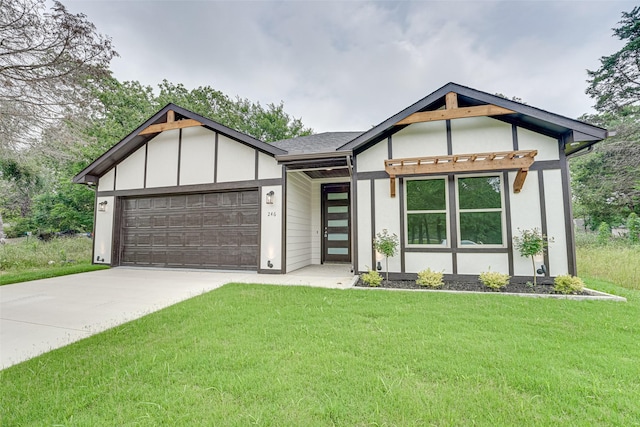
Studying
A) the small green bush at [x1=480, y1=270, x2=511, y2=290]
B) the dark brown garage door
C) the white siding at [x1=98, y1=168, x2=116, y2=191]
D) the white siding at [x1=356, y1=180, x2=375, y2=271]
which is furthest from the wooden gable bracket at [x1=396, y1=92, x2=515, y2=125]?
the white siding at [x1=98, y1=168, x2=116, y2=191]

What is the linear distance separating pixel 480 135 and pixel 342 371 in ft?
18.1

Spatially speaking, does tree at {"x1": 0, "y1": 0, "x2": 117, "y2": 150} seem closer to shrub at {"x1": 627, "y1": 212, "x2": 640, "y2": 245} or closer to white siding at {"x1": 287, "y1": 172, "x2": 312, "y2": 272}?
white siding at {"x1": 287, "y1": 172, "x2": 312, "y2": 272}

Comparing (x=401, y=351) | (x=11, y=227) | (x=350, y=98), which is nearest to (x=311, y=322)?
(x=401, y=351)

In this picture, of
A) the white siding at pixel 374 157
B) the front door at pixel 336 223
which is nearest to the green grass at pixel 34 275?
the front door at pixel 336 223

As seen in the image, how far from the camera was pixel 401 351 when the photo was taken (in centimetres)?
247

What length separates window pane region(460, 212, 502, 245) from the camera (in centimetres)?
553

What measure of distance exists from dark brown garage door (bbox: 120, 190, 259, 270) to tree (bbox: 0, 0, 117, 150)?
10.5ft

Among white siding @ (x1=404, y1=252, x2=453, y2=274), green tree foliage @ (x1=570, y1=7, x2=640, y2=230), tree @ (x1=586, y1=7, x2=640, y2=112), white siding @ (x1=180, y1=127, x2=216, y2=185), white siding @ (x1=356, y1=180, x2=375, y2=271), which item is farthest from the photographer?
green tree foliage @ (x1=570, y1=7, x2=640, y2=230)

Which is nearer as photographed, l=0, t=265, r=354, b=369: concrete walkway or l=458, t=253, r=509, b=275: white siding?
l=0, t=265, r=354, b=369: concrete walkway

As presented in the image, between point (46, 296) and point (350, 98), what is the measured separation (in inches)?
550

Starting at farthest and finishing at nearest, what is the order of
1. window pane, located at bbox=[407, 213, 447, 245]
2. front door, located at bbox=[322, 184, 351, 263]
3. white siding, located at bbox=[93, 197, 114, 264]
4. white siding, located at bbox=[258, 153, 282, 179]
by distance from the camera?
front door, located at bbox=[322, 184, 351, 263]
white siding, located at bbox=[93, 197, 114, 264]
white siding, located at bbox=[258, 153, 282, 179]
window pane, located at bbox=[407, 213, 447, 245]

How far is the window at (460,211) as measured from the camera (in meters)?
5.57

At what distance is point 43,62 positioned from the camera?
4758mm

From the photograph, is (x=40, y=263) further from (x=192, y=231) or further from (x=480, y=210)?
(x=480, y=210)
